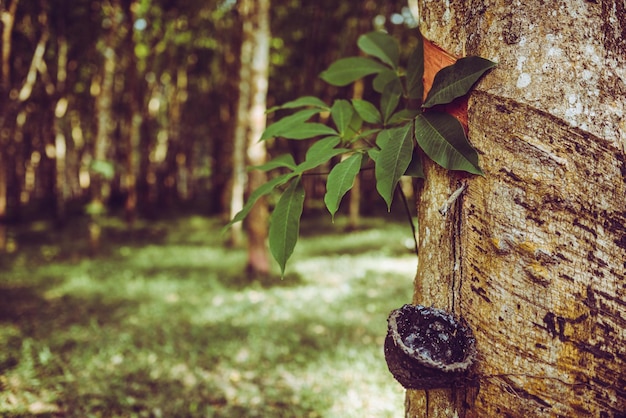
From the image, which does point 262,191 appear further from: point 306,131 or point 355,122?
point 355,122

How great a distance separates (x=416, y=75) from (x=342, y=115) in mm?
259

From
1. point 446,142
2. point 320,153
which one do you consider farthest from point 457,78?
point 320,153

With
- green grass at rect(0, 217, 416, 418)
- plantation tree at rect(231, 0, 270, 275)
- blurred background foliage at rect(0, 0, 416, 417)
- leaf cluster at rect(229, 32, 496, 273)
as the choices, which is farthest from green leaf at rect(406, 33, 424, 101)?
plantation tree at rect(231, 0, 270, 275)

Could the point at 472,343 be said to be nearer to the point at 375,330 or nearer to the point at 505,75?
the point at 505,75

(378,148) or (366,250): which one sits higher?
(378,148)

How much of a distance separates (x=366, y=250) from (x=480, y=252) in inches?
346

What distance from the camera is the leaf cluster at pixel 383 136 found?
3.25 feet

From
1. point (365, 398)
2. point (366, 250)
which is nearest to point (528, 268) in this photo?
point (365, 398)

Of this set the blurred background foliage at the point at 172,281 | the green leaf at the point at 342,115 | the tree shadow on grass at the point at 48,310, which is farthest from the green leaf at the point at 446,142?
the tree shadow on grass at the point at 48,310

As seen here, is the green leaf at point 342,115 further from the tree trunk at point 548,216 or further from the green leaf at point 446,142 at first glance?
the tree trunk at point 548,216

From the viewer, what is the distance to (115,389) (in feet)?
11.5

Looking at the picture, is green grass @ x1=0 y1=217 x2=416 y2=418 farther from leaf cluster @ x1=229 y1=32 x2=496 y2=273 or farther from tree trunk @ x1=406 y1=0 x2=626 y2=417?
leaf cluster @ x1=229 y1=32 x2=496 y2=273

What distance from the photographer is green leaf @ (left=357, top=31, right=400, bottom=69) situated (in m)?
1.46

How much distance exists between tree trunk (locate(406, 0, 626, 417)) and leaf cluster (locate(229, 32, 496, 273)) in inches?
2.7
